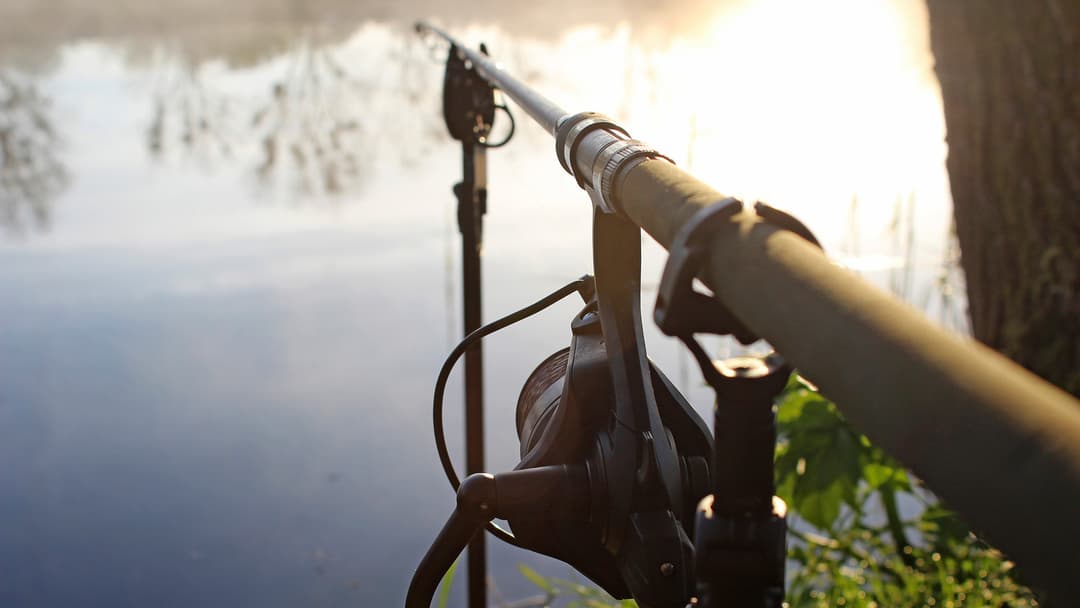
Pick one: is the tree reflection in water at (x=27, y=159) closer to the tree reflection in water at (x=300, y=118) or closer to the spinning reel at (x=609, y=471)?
the tree reflection in water at (x=300, y=118)

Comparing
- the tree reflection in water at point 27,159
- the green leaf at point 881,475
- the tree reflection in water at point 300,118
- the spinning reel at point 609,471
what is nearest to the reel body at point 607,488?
the spinning reel at point 609,471

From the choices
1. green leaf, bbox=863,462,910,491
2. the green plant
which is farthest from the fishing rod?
green leaf, bbox=863,462,910,491

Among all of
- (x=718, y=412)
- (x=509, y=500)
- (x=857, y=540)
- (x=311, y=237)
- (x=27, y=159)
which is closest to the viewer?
(x=718, y=412)

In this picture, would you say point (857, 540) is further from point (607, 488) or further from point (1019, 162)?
point (607, 488)

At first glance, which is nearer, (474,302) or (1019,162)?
(474,302)

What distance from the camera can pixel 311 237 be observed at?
11.6 ft

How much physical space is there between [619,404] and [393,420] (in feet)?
7.13

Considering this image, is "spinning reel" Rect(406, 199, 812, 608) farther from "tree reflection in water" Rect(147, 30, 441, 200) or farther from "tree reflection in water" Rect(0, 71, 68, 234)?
"tree reflection in water" Rect(0, 71, 68, 234)

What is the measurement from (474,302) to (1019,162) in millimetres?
996

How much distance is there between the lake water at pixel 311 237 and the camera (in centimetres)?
243

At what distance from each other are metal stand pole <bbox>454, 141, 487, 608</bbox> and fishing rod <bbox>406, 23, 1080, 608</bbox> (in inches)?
19.6

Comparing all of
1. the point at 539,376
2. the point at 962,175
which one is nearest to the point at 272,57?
the point at 962,175

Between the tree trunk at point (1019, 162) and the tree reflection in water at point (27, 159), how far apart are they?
3185 millimetres

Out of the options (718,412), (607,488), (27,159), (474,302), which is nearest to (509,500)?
(607,488)
